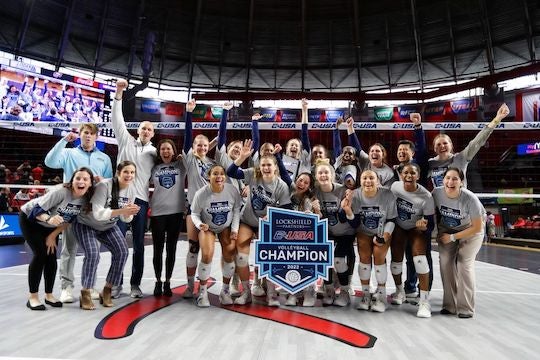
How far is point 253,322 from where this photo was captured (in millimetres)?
2689

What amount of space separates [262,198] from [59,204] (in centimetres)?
173

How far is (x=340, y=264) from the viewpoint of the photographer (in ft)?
11.1

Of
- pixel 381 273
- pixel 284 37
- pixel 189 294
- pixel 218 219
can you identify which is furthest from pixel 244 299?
pixel 284 37

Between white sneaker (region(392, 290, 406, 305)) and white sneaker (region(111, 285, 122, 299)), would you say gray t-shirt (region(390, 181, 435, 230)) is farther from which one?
white sneaker (region(111, 285, 122, 299))

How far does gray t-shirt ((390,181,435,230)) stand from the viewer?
316 centimetres

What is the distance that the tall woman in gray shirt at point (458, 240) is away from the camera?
3.02 metres

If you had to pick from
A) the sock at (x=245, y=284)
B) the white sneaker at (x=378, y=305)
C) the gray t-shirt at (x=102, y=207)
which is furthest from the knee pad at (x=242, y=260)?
the white sneaker at (x=378, y=305)

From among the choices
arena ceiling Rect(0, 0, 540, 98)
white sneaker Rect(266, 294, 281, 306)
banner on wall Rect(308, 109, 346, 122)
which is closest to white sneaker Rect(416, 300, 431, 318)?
white sneaker Rect(266, 294, 281, 306)

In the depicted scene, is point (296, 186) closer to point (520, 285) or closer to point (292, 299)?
point (292, 299)

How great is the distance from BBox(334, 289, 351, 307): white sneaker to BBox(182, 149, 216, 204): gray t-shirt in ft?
5.50

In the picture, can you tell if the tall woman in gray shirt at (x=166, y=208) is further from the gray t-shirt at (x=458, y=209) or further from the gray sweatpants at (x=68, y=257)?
the gray t-shirt at (x=458, y=209)

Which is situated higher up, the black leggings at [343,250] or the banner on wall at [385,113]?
the banner on wall at [385,113]

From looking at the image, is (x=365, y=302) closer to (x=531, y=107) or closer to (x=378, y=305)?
(x=378, y=305)

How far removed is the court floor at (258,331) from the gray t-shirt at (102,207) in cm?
71
